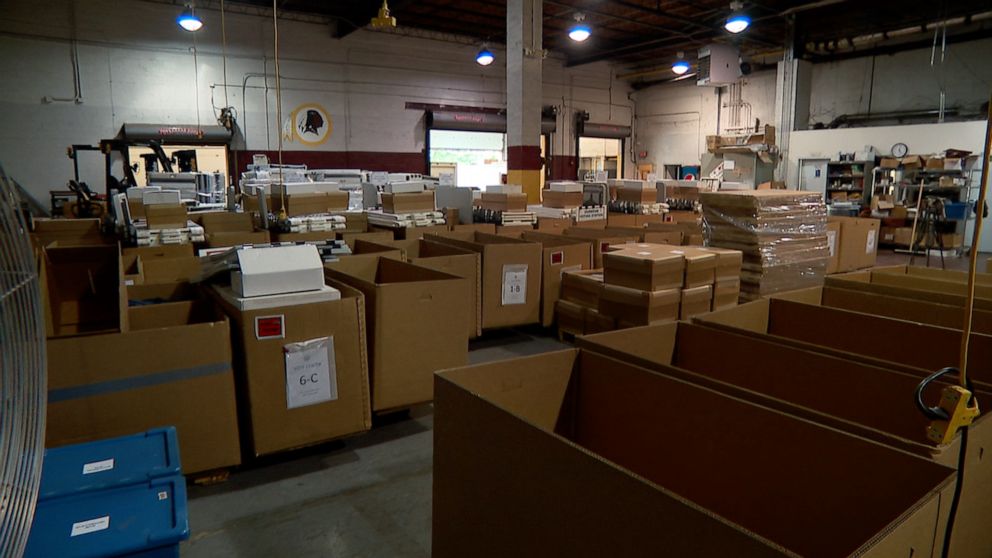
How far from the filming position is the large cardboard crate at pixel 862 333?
1.86 metres

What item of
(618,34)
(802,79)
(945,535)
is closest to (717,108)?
(802,79)

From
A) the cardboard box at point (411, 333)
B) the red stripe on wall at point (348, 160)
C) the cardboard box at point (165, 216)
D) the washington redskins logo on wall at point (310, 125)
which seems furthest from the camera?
the washington redskins logo on wall at point (310, 125)

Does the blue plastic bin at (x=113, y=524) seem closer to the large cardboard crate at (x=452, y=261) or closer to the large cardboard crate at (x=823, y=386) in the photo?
the large cardboard crate at (x=823, y=386)

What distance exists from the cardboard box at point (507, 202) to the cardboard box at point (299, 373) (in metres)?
3.79

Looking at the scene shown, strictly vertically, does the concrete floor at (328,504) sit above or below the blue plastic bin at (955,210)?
below

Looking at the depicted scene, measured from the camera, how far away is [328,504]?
230cm

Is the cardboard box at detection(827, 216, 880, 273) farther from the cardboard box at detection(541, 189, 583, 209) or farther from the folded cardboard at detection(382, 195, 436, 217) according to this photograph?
the folded cardboard at detection(382, 195, 436, 217)

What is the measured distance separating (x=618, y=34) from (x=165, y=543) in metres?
12.6

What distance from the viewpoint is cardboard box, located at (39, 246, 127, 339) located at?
3332 mm

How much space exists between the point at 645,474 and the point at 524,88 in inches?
278

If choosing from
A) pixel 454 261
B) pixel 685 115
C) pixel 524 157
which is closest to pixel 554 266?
pixel 454 261

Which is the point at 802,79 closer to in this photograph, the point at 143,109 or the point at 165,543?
the point at 143,109

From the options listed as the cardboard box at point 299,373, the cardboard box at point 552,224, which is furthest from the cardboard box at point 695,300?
the cardboard box at point 552,224

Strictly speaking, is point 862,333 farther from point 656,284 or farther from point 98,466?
point 98,466
